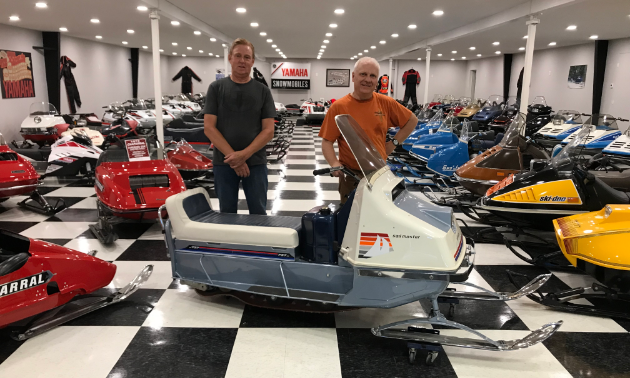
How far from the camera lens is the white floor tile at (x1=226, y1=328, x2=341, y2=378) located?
1.78 meters

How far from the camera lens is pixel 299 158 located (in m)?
7.84

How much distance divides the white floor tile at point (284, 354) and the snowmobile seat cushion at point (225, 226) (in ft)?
1.45

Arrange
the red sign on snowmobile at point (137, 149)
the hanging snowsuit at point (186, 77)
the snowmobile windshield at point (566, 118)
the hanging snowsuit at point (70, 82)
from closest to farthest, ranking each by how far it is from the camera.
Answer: the red sign on snowmobile at point (137, 149) → the snowmobile windshield at point (566, 118) → the hanging snowsuit at point (70, 82) → the hanging snowsuit at point (186, 77)

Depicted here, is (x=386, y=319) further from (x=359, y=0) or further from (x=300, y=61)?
(x=300, y=61)

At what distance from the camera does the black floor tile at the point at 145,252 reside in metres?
3.01

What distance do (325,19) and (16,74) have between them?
7724 millimetres

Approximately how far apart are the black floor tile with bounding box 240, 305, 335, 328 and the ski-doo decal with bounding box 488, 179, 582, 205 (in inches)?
69.4

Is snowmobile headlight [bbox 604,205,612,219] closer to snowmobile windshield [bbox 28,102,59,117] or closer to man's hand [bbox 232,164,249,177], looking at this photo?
man's hand [bbox 232,164,249,177]

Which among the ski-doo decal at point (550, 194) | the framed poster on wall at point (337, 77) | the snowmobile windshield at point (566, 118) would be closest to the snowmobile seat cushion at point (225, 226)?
the ski-doo decal at point (550, 194)

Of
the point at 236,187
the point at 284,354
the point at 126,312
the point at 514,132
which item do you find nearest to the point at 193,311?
the point at 126,312

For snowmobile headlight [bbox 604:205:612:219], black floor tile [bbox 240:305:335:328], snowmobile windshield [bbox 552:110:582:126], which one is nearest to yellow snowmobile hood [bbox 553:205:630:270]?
snowmobile headlight [bbox 604:205:612:219]

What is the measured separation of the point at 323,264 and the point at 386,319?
20.4 inches

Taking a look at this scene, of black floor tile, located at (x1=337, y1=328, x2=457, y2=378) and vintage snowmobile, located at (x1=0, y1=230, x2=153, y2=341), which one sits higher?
vintage snowmobile, located at (x1=0, y1=230, x2=153, y2=341)

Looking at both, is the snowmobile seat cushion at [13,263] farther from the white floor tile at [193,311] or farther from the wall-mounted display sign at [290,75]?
the wall-mounted display sign at [290,75]
